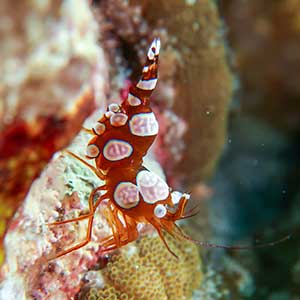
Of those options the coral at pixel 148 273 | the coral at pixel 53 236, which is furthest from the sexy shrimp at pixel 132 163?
the coral at pixel 148 273

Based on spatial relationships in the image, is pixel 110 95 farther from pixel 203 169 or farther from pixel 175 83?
pixel 203 169

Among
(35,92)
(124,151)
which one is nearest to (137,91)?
(124,151)

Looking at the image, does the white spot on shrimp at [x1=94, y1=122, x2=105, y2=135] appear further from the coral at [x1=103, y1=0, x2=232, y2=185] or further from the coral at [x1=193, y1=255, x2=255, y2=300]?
the coral at [x1=193, y1=255, x2=255, y2=300]

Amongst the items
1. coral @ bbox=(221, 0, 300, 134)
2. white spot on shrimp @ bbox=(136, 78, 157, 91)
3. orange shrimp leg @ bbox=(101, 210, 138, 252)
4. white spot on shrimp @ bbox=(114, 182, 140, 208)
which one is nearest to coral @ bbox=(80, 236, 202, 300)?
orange shrimp leg @ bbox=(101, 210, 138, 252)

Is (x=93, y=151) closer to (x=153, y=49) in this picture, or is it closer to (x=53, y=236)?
(x=53, y=236)

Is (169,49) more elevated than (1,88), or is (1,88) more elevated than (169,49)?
(169,49)

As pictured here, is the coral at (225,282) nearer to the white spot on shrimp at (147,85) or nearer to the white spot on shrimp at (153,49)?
the white spot on shrimp at (147,85)
